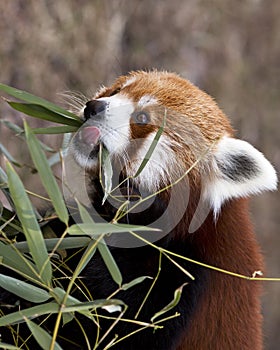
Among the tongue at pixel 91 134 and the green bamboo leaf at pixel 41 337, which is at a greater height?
the tongue at pixel 91 134

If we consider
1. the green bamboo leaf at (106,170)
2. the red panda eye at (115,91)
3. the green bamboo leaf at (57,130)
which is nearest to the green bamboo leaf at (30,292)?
the green bamboo leaf at (106,170)

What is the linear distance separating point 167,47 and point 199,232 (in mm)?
3716

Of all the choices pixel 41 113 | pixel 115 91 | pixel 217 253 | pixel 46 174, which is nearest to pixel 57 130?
pixel 41 113

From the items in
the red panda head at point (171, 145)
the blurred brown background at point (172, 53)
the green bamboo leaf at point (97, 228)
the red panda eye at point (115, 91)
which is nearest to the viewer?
the green bamboo leaf at point (97, 228)

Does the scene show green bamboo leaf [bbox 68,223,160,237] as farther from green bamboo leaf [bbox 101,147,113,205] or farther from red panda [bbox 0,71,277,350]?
red panda [bbox 0,71,277,350]

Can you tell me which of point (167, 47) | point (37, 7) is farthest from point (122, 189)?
point (167, 47)

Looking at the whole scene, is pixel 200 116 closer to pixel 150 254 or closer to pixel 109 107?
pixel 109 107

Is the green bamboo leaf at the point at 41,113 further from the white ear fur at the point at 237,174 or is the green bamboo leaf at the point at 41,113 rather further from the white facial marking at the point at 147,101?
the white ear fur at the point at 237,174

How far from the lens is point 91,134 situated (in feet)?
7.04

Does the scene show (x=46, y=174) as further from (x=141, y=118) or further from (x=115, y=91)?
(x=115, y=91)

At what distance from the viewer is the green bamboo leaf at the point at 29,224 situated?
161cm

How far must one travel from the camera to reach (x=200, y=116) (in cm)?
228

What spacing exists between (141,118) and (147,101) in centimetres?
7

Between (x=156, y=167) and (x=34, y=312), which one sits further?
(x=156, y=167)
